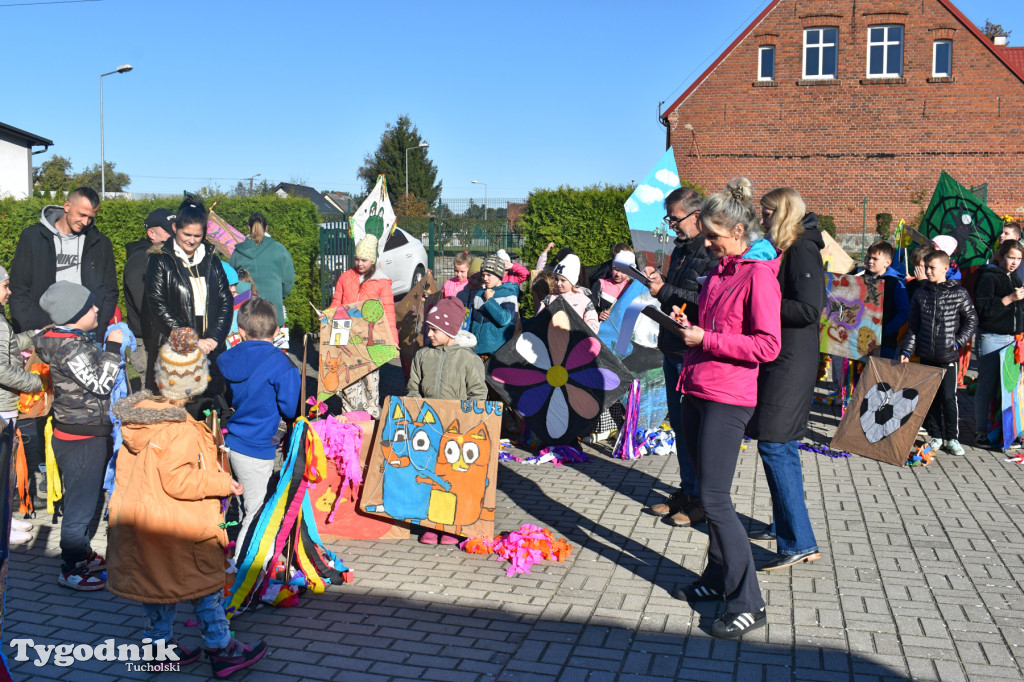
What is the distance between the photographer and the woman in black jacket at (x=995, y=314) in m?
7.33

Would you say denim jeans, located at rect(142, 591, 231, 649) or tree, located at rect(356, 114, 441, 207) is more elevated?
tree, located at rect(356, 114, 441, 207)

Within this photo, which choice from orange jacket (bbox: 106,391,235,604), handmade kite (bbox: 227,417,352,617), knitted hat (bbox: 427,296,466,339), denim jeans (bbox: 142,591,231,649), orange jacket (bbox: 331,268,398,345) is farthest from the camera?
orange jacket (bbox: 331,268,398,345)

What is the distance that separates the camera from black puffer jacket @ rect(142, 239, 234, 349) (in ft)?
18.9

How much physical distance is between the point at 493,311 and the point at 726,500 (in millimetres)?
4058

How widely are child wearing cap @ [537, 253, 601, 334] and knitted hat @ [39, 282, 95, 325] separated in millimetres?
3860

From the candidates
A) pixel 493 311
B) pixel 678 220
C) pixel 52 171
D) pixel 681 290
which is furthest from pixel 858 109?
pixel 52 171

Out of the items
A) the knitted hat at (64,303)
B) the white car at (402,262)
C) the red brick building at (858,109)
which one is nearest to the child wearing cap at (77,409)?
the knitted hat at (64,303)

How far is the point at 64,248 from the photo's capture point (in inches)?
242

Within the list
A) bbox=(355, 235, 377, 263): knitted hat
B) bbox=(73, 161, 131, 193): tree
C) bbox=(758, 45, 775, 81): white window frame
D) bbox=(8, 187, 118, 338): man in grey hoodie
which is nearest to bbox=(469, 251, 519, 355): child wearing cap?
bbox=(355, 235, 377, 263): knitted hat

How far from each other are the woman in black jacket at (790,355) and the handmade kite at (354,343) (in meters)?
3.58

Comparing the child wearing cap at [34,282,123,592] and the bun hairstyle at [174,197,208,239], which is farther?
the bun hairstyle at [174,197,208,239]

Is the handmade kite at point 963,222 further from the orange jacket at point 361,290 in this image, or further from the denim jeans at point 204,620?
the denim jeans at point 204,620

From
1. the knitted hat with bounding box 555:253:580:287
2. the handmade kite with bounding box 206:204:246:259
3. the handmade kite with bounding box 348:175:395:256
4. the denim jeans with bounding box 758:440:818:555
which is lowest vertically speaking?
the denim jeans with bounding box 758:440:818:555

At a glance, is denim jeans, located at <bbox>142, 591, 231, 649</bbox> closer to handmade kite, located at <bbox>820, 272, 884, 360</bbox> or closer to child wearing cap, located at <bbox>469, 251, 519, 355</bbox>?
child wearing cap, located at <bbox>469, 251, 519, 355</bbox>
